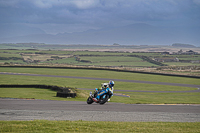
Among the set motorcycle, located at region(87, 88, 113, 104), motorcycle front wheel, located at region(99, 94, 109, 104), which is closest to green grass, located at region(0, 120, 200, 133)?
motorcycle, located at region(87, 88, 113, 104)

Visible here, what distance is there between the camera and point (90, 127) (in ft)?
47.5

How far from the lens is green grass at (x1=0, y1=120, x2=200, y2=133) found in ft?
45.0

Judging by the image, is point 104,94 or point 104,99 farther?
point 104,99

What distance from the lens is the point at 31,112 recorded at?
19125 millimetres

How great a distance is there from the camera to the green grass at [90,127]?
13.7 metres

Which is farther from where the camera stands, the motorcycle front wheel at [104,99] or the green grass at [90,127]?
the motorcycle front wheel at [104,99]

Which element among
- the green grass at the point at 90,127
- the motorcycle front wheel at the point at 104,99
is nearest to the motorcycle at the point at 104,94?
the motorcycle front wheel at the point at 104,99

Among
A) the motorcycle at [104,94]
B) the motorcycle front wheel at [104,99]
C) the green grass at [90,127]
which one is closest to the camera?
the green grass at [90,127]

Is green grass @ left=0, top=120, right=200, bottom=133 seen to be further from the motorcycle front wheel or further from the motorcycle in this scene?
the motorcycle front wheel

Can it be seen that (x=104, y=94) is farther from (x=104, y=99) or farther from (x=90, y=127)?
(x=90, y=127)

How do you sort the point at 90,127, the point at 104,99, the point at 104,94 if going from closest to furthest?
the point at 90,127 < the point at 104,94 < the point at 104,99

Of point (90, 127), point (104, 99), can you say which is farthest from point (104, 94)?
point (90, 127)

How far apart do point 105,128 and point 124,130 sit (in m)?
1.00

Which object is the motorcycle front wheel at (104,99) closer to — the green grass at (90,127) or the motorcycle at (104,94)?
the motorcycle at (104,94)
